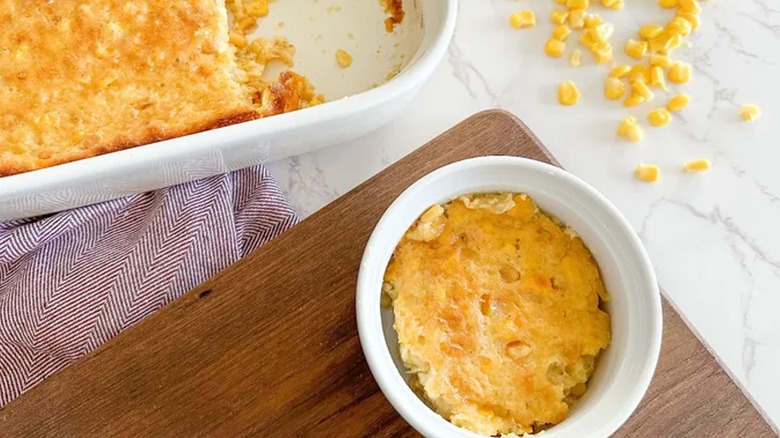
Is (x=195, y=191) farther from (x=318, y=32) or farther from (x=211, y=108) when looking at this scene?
(x=318, y=32)

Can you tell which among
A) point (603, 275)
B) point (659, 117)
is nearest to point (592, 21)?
point (659, 117)

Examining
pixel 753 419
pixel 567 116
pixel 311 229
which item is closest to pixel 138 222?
pixel 311 229

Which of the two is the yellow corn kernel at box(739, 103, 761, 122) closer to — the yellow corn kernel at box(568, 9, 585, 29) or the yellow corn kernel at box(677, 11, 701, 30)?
the yellow corn kernel at box(677, 11, 701, 30)

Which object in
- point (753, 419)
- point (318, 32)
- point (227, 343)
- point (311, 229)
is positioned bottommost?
point (753, 419)

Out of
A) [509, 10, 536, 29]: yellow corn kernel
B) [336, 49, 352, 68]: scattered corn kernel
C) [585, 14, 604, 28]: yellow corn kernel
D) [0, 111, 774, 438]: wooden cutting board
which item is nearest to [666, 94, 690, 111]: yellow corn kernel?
[585, 14, 604, 28]: yellow corn kernel

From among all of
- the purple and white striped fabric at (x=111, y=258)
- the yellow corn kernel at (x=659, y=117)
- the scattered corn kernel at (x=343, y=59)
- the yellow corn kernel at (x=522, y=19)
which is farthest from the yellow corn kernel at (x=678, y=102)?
the purple and white striped fabric at (x=111, y=258)
